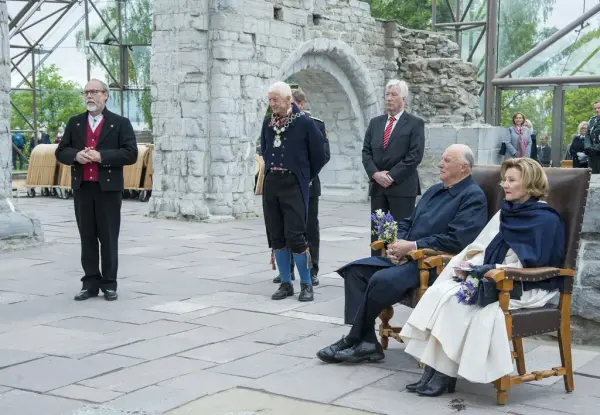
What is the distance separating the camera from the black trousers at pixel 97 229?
21.7 ft

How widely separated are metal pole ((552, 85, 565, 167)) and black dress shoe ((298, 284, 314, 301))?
244 centimetres

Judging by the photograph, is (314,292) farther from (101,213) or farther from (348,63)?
(348,63)

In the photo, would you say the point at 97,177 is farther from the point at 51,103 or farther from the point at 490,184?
the point at 51,103

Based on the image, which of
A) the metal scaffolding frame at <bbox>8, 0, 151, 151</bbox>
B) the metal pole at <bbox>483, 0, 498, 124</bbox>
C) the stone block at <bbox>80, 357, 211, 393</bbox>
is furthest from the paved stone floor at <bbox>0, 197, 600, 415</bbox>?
the metal scaffolding frame at <bbox>8, 0, 151, 151</bbox>

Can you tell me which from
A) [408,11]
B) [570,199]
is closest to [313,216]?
[570,199]

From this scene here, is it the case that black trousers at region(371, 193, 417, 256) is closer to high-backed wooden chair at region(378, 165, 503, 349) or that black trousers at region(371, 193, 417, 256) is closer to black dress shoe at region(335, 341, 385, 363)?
high-backed wooden chair at region(378, 165, 503, 349)

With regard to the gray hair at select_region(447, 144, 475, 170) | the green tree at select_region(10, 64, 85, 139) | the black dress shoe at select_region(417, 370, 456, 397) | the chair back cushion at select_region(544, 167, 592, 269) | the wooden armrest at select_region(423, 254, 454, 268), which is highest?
the green tree at select_region(10, 64, 85, 139)

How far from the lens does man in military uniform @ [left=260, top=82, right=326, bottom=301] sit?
21.4 ft

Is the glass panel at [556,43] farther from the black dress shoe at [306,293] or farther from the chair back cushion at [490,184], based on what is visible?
the black dress shoe at [306,293]

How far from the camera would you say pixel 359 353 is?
187 inches

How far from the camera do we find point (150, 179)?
1543 centimetres

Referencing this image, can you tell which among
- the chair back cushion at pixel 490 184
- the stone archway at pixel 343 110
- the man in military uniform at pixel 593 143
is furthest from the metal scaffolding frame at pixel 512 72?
the stone archway at pixel 343 110

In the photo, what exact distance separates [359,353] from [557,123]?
13.3 feet

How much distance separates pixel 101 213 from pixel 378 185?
209cm
